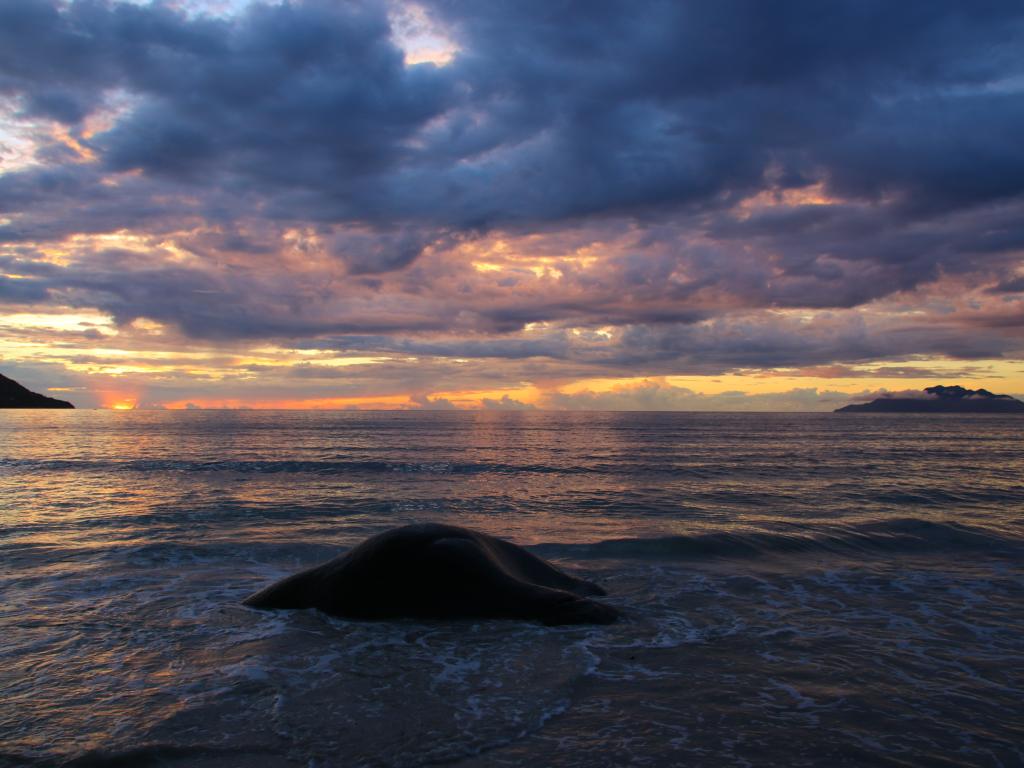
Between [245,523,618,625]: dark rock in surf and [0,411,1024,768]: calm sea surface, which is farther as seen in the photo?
[245,523,618,625]: dark rock in surf

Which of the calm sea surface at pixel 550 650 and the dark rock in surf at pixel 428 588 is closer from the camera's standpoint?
the calm sea surface at pixel 550 650

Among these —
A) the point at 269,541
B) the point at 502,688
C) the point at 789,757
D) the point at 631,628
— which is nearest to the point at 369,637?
the point at 502,688

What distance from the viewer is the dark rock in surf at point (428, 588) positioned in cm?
880

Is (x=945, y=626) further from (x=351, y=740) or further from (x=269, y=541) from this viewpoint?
(x=269, y=541)

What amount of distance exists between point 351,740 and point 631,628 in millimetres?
4275

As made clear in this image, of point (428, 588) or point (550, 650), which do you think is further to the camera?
point (428, 588)

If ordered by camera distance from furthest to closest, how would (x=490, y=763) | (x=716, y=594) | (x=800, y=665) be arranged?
(x=716, y=594), (x=800, y=665), (x=490, y=763)

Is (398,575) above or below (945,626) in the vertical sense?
above

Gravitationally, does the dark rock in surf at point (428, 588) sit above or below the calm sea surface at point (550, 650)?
above

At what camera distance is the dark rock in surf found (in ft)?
28.9

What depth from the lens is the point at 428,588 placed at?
352 inches

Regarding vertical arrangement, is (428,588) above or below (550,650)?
above

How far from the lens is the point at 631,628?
8438 mm

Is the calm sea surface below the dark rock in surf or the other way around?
below
